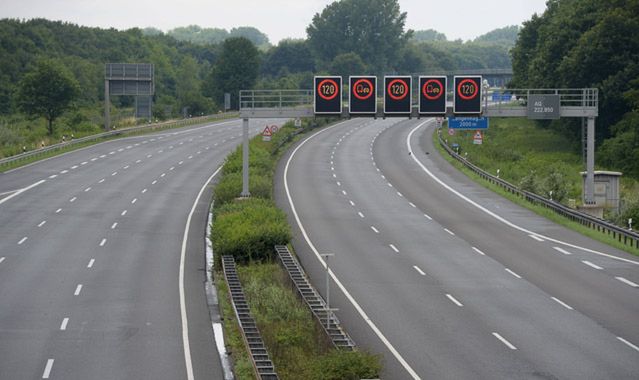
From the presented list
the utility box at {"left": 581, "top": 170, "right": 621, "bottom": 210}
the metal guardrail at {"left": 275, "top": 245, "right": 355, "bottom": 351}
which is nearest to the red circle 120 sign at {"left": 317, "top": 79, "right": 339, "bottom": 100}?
the metal guardrail at {"left": 275, "top": 245, "right": 355, "bottom": 351}

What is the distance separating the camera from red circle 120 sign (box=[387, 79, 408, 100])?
54438 mm

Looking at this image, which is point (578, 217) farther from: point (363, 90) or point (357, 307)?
point (357, 307)

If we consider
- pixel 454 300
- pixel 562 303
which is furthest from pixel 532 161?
pixel 454 300

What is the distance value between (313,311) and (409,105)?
25.1 meters

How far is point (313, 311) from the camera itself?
103ft

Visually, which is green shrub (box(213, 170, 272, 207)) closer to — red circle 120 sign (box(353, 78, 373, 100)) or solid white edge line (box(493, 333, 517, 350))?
red circle 120 sign (box(353, 78, 373, 100))

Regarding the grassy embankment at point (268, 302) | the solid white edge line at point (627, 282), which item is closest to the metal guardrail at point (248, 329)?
the grassy embankment at point (268, 302)

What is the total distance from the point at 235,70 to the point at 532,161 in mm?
85103

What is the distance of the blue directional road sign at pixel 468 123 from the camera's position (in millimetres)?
59062

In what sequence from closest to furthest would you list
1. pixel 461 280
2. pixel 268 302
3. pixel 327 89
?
pixel 268 302
pixel 461 280
pixel 327 89

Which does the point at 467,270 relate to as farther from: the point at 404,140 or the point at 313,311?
the point at 404,140

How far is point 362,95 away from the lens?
54.8 metres

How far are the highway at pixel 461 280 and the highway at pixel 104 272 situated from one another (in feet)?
16.5

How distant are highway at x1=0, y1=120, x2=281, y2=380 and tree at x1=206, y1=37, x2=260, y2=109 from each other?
85468 mm
